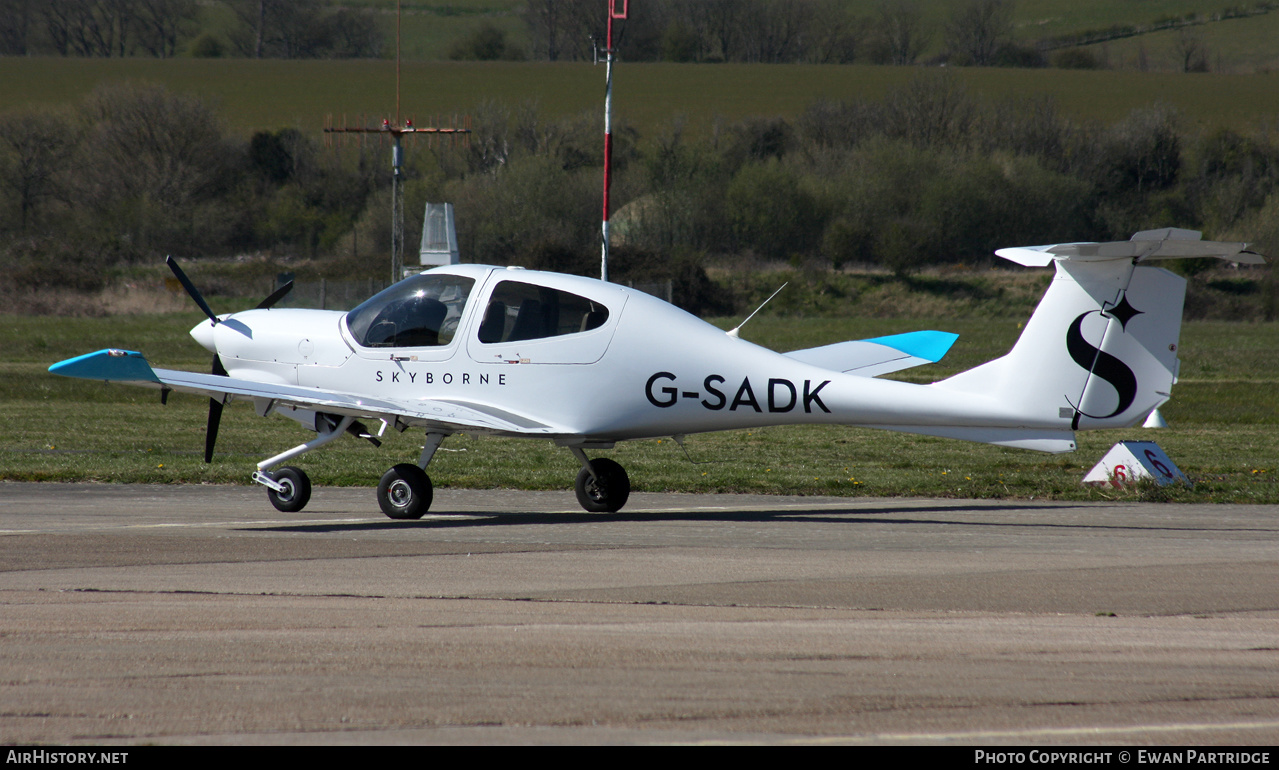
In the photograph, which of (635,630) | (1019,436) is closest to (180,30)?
(1019,436)

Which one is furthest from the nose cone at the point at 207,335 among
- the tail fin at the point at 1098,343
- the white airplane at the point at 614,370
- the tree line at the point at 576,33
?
the tree line at the point at 576,33

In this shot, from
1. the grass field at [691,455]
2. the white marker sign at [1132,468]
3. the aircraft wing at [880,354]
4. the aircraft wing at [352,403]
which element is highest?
the aircraft wing at [880,354]

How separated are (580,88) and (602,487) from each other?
83777mm

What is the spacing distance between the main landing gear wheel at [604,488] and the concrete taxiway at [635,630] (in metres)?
0.67

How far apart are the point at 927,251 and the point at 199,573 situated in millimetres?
62500

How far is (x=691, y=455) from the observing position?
62.0 ft

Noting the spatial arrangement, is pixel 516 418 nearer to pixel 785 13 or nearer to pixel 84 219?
pixel 84 219

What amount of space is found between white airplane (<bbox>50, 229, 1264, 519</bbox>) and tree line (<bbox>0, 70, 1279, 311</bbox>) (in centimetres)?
4721

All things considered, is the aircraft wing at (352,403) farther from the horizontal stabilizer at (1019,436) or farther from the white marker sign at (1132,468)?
the white marker sign at (1132,468)

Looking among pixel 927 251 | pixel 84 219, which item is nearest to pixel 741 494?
pixel 927 251

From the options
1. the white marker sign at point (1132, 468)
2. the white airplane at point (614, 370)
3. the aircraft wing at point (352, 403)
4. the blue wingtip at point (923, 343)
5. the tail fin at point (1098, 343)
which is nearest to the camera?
the tail fin at point (1098, 343)

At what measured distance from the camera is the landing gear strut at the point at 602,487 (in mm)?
12875

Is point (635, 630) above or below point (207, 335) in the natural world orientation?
below

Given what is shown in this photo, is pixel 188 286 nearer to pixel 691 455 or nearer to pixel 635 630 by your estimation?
pixel 635 630
